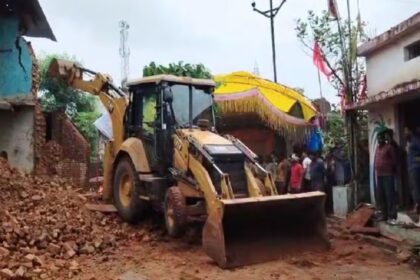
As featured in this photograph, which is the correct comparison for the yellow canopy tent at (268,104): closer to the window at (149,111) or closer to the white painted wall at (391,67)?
the white painted wall at (391,67)

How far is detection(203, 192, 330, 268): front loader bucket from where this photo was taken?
24.1 ft

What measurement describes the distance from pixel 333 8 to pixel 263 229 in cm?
756

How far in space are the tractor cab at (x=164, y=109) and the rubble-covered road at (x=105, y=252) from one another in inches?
54.4

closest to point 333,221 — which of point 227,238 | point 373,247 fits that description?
point 373,247

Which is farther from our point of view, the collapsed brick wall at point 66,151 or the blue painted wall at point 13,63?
the collapsed brick wall at point 66,151

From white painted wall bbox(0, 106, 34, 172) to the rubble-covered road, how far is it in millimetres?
1260

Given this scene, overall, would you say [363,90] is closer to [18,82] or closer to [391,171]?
[391,171]

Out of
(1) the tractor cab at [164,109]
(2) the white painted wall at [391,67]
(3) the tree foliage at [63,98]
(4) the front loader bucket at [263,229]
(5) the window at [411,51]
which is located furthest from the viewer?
(3) the tree foliage at [63,98]

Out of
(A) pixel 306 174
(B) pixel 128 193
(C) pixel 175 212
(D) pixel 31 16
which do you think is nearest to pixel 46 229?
(B) pixel 128 193

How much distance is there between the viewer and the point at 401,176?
419 inches

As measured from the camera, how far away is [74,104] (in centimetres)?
2458

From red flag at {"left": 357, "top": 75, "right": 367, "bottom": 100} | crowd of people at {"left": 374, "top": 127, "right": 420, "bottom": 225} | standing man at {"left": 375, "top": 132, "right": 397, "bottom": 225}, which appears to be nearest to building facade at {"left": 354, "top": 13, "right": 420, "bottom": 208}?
red flag at {"left": 357, "top": 75, "right": 367, "bottom": 100}

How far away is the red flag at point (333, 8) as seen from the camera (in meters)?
13.4

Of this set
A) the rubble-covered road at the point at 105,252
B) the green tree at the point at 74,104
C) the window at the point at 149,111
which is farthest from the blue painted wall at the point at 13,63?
the green tree at the point at 74,104
